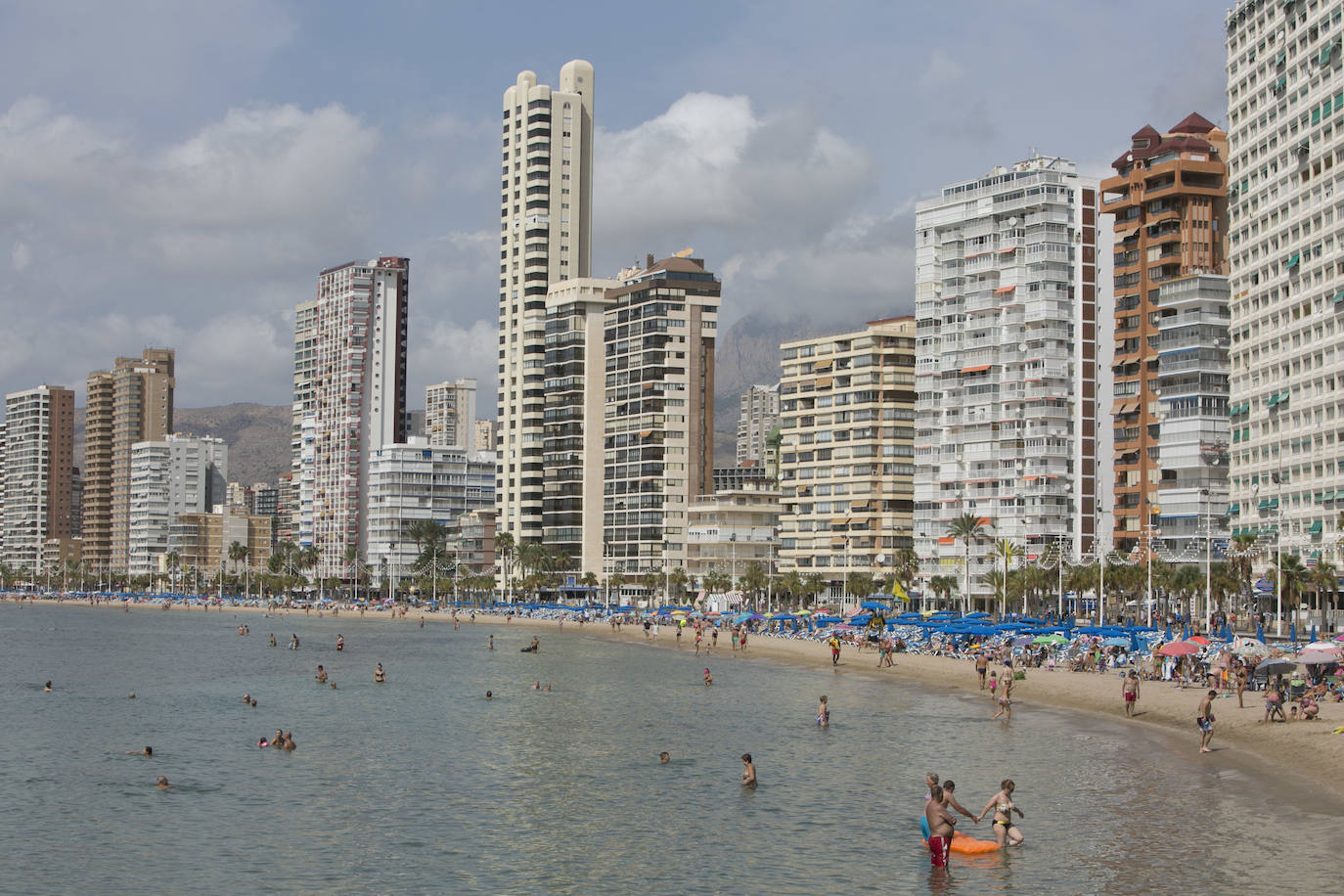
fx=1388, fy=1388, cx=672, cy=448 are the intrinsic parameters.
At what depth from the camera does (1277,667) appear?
2470 inches

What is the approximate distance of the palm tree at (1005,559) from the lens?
Answer: 137900mm

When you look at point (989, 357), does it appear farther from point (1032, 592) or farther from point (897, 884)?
point (897, 884)

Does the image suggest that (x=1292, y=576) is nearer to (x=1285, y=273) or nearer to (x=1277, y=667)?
(x=1285, y=273)

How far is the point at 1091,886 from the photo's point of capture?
33688 mm

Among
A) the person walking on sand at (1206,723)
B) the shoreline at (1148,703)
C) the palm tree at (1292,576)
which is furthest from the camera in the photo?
the palm tree at (1292,576)

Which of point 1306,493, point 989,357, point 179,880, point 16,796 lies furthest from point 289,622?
point 179,880

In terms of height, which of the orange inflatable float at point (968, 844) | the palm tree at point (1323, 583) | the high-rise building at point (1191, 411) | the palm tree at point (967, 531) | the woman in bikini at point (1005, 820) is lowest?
the orange inflatable float at point (968, 844)

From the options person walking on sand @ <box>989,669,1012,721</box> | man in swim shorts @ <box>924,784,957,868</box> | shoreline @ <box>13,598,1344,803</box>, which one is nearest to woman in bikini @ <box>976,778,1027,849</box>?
man in swim shorts @ <box>924,784,957,868</box>

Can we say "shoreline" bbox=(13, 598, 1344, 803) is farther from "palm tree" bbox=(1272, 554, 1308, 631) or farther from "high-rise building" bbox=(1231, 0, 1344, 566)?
"high-rise building" bbox=(1231, 0, 1344, 566)

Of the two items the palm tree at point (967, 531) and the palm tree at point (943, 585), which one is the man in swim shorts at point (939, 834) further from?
the palm tree at point (943, 585)

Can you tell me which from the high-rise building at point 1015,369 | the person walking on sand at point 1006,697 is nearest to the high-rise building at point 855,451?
the high-rise building at point 1015,369

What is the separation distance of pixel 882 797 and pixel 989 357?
4627 inches

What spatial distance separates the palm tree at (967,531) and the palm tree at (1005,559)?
9.34ft

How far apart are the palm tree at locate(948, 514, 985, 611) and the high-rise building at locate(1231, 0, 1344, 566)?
1227 inches
